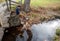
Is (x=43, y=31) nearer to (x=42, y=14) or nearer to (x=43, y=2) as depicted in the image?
(x=42, y=14)

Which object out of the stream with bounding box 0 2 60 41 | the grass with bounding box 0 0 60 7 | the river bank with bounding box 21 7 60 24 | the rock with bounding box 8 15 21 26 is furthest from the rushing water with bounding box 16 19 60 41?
the grass with bounding box 0 0 60 7

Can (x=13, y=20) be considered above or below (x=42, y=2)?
below

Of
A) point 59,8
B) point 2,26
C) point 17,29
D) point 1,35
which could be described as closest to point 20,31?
point 17,29

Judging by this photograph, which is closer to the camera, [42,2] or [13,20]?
[13,20]

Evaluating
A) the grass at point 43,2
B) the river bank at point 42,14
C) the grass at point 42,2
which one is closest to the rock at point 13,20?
the river bank at point 42,14

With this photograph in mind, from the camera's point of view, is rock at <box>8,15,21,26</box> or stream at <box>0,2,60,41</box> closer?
stream at <box>0,2,60,41</box>

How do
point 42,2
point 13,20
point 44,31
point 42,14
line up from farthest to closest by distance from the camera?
point 42,2, point 42,14, point 44,31, point 13,20

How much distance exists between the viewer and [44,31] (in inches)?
506

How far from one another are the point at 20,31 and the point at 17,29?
1.23 ft

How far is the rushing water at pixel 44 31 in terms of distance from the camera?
11.7 metres

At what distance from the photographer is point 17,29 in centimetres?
1283

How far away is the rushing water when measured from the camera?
1167 centimetres

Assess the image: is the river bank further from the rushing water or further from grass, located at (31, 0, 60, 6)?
grass, located at (31, 0, 60, 6)

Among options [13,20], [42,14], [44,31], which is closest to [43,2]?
[42,14]
